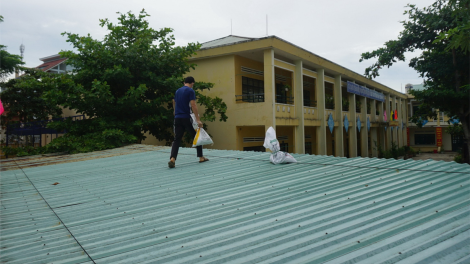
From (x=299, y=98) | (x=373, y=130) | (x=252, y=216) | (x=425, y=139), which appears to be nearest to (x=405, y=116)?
(x=425, y=139)

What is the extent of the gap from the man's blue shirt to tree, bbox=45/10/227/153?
6389 millimetres

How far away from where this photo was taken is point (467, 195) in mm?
3230

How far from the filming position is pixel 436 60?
19.1 meters

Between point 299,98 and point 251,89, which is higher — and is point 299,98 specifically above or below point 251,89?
below

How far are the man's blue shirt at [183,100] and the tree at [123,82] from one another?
639 centimetres

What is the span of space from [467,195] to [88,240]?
3498 mm

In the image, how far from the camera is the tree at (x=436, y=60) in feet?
55.5

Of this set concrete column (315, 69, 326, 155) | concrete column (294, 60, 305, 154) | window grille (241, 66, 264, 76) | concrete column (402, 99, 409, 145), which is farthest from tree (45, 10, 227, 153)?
concrete column (402, 99, 409, 145)

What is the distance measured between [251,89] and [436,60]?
1086cm

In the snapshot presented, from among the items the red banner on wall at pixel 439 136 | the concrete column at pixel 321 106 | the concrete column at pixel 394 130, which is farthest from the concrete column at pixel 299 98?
the red banner on wall at pixel 439 136

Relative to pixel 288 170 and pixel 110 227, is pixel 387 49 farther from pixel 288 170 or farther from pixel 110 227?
pixel 110 227

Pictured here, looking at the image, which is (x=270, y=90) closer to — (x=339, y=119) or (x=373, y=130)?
(x=339, y=119)

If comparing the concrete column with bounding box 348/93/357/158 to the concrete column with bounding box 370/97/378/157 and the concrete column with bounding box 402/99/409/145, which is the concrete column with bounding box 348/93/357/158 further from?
the concrete column with bounding box 402/99/409/145

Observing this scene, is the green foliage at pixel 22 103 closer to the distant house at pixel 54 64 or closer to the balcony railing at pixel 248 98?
the balcony railing at pixel 248 98
